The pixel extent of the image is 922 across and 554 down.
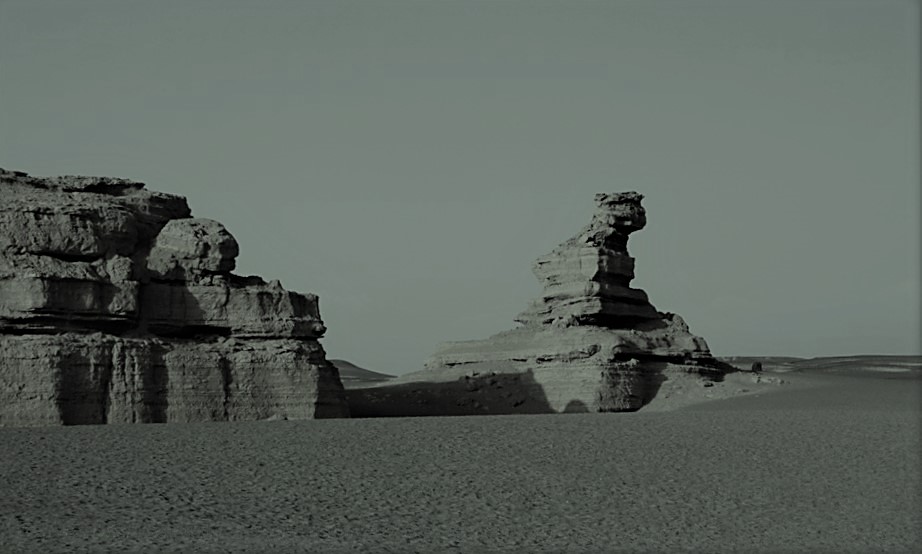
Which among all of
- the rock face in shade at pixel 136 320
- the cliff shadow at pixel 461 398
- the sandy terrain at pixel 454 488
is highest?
the rock face in shade at pixel 136 320

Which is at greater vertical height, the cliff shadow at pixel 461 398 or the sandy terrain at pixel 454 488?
the cliff shadow at pixel 461 398

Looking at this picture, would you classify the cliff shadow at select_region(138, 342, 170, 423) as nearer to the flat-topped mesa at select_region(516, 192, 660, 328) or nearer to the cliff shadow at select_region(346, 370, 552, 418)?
the cliff shadow at select_region(346, 370, 552, 418)

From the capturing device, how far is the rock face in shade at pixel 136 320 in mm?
21547

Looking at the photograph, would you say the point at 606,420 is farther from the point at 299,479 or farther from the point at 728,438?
the point at 299,479

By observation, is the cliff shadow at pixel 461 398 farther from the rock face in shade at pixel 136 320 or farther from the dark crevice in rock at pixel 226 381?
the dark crevice in rock at pixel 226 381

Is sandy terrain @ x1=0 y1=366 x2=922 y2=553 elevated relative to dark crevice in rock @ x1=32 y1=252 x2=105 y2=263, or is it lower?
lower

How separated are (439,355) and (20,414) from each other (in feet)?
60.8

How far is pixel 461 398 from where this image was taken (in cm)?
3416

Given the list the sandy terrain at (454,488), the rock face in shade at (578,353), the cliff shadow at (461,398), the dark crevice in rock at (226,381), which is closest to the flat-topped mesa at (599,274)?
the rock face in shade at (578,353)

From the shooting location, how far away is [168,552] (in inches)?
477

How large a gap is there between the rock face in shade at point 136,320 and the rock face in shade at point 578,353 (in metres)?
8.04

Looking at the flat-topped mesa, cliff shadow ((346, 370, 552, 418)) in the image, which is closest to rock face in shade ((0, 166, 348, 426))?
cliff shadow ((346, 370, 552, 418))

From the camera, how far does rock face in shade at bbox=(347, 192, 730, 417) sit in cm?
3212

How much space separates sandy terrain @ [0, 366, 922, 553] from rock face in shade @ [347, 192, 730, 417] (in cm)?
950
